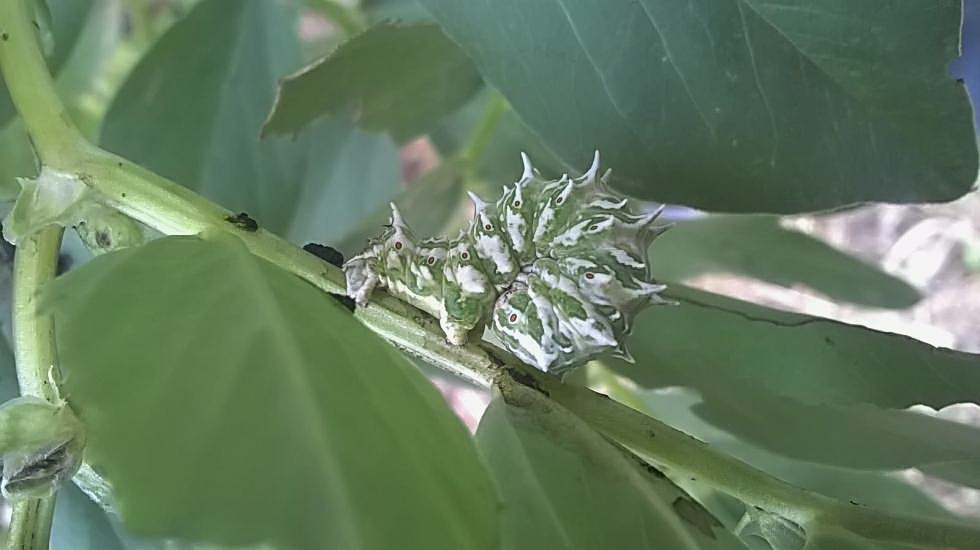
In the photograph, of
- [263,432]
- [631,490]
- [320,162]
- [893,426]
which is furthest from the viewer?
[320,162]

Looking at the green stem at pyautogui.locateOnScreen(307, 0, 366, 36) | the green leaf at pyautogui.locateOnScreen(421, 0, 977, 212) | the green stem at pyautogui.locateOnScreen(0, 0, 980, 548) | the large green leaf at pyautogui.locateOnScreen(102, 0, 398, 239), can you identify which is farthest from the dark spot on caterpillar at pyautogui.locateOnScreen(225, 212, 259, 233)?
the green stem at pyautogui.locateOnScreen(307, 0, 366, 36)

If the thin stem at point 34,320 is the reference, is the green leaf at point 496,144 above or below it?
above

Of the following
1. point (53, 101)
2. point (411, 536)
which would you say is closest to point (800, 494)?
point (411, 536)

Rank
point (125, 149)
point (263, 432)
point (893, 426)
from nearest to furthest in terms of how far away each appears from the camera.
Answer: point (263, 432)
point (893, 426)
point (125, 149)

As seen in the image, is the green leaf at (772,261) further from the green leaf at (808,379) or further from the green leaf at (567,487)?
the green leaf at (567,487)

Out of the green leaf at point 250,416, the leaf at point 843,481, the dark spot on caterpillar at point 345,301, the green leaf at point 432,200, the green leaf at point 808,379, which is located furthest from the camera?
the green leaf at point 432,200

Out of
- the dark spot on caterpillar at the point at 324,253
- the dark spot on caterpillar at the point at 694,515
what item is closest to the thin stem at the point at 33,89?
the dark spot on caterpillar at the point at 324,253

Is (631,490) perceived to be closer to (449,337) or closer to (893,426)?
(449,337)

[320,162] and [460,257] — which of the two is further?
[320,162]
